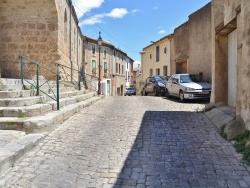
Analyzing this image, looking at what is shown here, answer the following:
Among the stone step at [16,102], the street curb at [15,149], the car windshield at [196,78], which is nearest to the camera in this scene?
the street curb at [15,149]

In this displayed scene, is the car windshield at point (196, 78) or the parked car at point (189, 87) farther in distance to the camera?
the car windshield at point (196, 78)

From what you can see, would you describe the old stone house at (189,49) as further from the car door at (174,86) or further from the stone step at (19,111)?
the stone step at (19,111)

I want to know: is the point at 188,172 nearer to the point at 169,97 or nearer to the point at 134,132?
the point at 134,132

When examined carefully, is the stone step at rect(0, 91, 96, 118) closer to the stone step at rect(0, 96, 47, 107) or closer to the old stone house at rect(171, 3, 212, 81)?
the stone step at rect(0, 96, 47, 107)

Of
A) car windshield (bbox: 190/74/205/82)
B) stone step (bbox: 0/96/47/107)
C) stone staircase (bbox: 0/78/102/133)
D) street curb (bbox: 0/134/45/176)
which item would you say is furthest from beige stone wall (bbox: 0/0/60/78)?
street curb (bbox: 0/134/45/176)

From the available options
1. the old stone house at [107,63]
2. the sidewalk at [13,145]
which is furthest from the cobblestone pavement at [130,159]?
the old stone house at [107,63]

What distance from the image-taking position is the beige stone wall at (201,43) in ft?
49.7

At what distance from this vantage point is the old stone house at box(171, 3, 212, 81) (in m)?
15.3

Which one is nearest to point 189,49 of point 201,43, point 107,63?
point 201,43

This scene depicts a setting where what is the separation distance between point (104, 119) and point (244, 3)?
480 centimetres

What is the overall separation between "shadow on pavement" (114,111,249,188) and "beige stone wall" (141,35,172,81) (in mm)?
19460

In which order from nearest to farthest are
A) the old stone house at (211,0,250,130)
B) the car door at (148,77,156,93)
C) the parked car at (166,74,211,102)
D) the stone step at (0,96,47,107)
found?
the old stone house at (211,0,250,130) → the stone step at (0,96,47,107) → the parked car at (166,74,211,102) → the car door at (148,77,156,93)

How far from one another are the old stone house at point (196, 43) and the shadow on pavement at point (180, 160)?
9.06 meters

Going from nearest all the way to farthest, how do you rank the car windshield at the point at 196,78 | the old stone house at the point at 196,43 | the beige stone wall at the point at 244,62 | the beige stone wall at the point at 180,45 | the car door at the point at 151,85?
the beige stone wall at the point at 244,62
the car windshield at the point at 196,78
the old stone house at the point at 196,43
the beige stone wall at the point at 180,45
the car door at the point at 151,85
